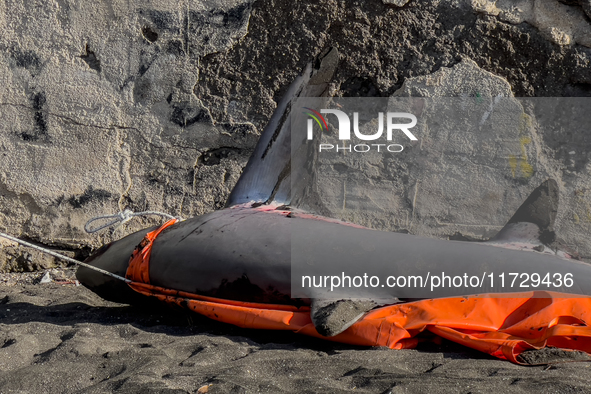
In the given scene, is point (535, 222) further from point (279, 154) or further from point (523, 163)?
point (279, 154)

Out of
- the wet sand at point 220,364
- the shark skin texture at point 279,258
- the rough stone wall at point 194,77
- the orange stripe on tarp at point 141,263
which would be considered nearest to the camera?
the wet sand at point 220,364

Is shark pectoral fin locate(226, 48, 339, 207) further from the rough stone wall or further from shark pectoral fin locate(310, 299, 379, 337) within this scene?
shark pectoral fin locate(310, 299, 379, 337)

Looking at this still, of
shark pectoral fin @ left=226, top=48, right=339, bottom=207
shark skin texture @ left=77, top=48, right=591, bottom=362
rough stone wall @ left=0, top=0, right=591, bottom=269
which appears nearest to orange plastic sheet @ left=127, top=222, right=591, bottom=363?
A: shark skin texture @ left=77, top=48, right=591, bottom=362

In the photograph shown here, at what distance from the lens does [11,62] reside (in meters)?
3.38

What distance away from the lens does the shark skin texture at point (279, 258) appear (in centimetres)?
215

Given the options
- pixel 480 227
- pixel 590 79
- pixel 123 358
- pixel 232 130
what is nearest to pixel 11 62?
pixel 232 130

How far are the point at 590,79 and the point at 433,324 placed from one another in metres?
2.25

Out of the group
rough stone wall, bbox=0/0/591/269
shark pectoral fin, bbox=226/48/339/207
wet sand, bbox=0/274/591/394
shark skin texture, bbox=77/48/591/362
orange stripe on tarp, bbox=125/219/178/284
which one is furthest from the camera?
rough stone wall, bbox=0/0/591/269

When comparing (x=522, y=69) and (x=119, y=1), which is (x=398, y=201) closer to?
(x=522, y=69)

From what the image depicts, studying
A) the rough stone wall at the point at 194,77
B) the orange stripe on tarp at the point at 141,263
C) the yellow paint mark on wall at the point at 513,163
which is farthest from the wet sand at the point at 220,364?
the yellow paint mark on wall at the point at 513,163

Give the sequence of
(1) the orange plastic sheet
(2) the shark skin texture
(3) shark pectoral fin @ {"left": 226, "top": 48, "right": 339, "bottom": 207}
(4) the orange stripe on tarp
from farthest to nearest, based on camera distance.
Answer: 1. (3) shark pectoral fin @ {"left": 226, "top": 48, "right": 339, "bottom": 207}
2. (4) the orange stripe on tarp
3. (2) the shark skin texture
4. (1) the orange plastic sheet

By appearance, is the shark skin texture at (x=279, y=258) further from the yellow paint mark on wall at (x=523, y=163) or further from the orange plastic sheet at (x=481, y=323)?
the yellow paint mark on wall at (x=523, y=163)

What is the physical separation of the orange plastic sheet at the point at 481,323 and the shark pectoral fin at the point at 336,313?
0.04 metres

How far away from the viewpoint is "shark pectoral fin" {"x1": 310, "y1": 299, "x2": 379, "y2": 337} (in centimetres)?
197
